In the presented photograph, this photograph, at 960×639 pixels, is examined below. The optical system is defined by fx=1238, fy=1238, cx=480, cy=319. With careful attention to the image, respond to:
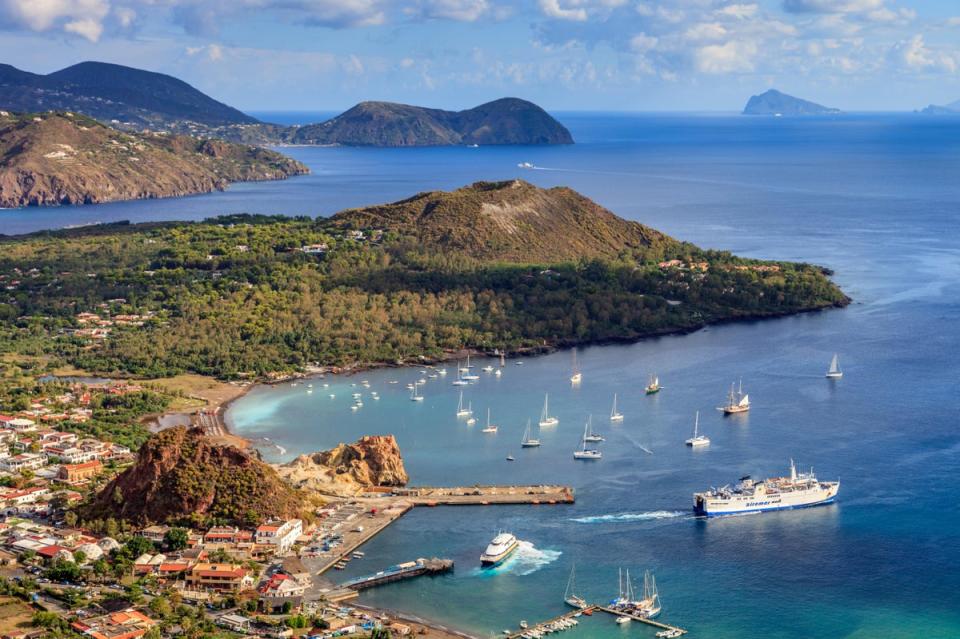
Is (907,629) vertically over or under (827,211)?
under

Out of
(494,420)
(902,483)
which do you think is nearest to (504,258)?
(494,420)

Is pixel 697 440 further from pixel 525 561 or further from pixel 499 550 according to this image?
pixel 499 550

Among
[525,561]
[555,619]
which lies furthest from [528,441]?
[555,619]

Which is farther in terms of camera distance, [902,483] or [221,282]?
[221,282]

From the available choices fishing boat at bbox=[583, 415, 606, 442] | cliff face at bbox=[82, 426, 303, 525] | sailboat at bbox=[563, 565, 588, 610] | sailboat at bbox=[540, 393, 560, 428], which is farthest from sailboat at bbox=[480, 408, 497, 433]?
sailboat at bbox=[563, 565, 588, 610]

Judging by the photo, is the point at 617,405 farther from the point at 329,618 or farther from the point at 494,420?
the point at 329,618

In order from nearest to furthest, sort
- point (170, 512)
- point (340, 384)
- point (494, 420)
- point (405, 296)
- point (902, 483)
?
point (170, 512)
point (902, 483)
point (494, 420)
point (340, 384)
point (405, 296)
